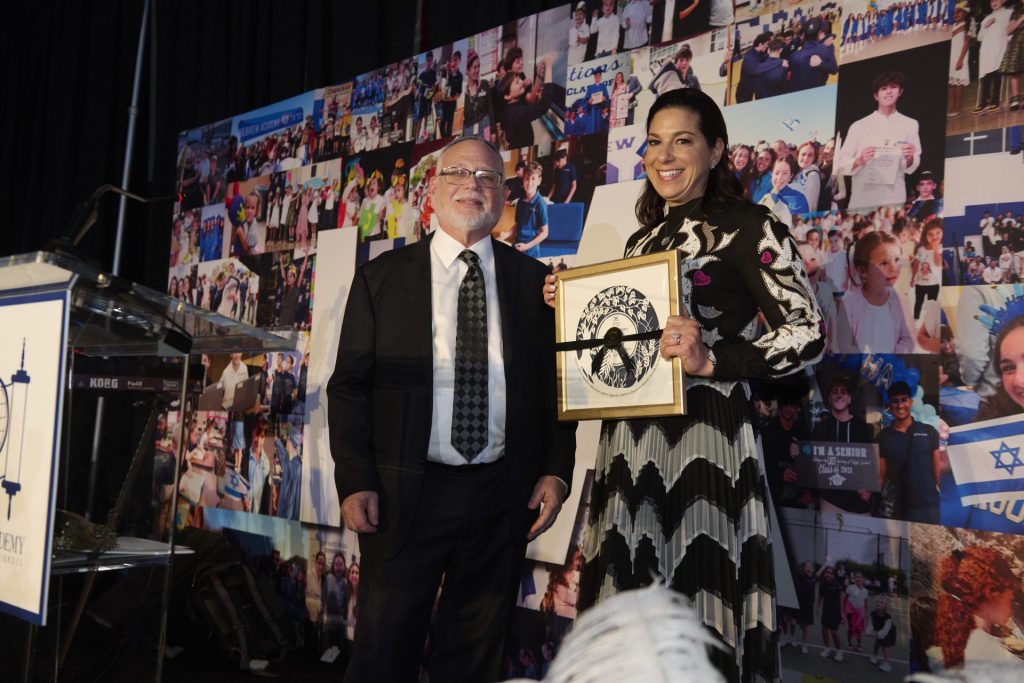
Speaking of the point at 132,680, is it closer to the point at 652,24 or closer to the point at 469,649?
the point at 469,649

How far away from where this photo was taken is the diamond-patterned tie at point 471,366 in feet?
7.42

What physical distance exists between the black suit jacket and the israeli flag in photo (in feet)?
3.60

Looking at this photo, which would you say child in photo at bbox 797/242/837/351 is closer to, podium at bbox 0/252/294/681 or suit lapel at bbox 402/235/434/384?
suit lapel at bbox 402/235/434/384

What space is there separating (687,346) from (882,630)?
4.15 feet

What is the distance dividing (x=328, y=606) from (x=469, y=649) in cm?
212

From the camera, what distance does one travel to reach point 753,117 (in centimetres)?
295

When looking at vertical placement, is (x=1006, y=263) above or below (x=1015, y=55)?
below

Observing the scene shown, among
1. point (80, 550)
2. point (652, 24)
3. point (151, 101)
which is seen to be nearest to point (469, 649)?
point (80, 550)

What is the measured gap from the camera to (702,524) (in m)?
1.85

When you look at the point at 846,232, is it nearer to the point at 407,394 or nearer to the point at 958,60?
the point at 958,60

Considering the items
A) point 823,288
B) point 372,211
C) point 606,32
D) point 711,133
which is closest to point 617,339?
point 711,133

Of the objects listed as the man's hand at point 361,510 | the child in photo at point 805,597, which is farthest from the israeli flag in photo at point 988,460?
the man's hand at point 361,510

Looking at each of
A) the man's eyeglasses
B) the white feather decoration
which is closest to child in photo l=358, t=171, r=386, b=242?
the man's eyeglasses

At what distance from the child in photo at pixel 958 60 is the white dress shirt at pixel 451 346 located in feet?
4.65
